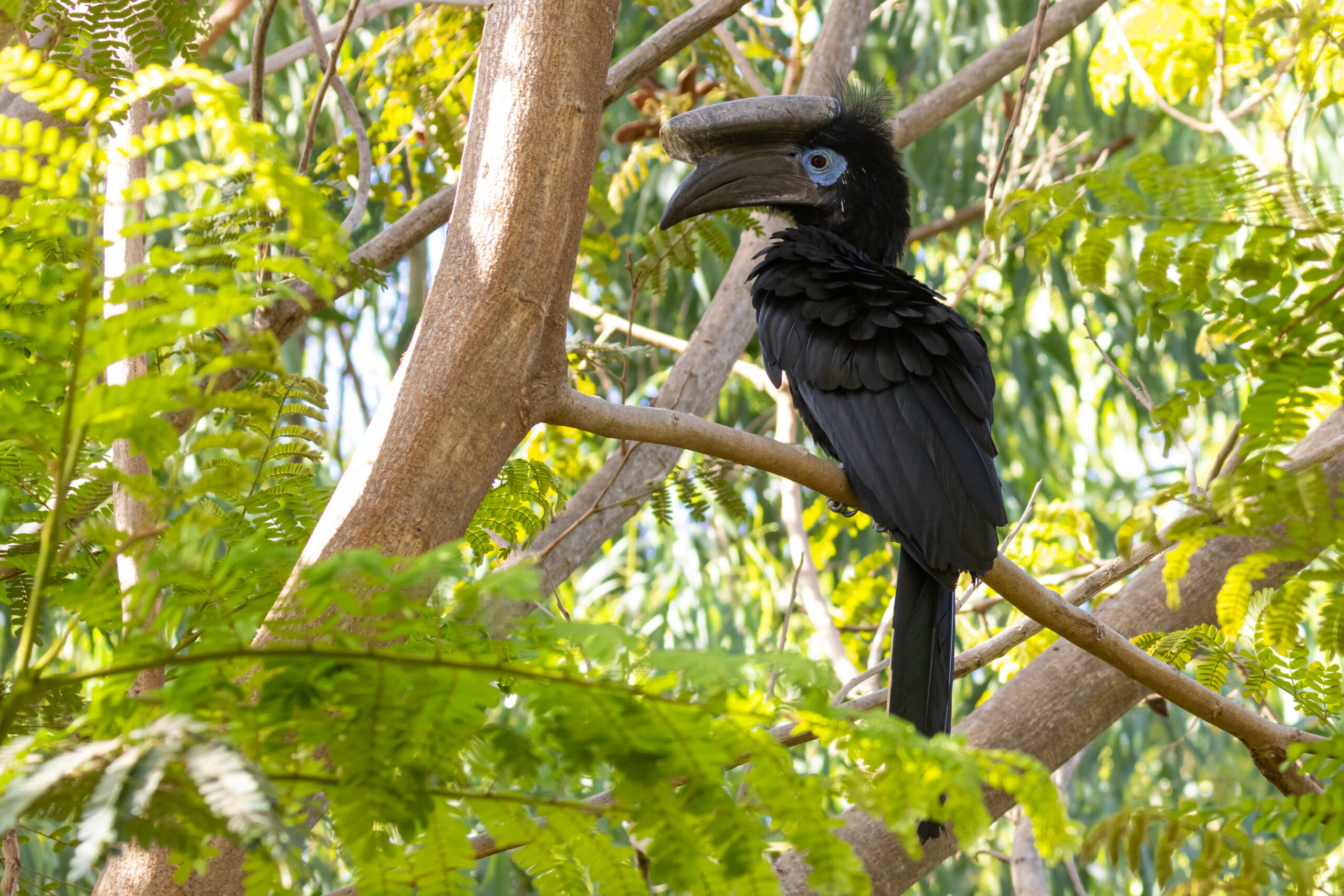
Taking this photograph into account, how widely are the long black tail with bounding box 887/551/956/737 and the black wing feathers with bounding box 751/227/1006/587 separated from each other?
9 centimetres

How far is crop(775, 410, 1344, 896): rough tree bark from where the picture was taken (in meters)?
2.65

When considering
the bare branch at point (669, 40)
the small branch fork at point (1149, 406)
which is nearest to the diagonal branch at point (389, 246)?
the bare branch at point (669, 40)

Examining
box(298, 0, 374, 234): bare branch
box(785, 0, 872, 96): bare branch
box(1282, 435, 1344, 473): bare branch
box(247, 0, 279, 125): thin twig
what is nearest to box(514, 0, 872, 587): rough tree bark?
box(785, 0, 872, 96): bare branch

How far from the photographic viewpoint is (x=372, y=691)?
0.89 meters

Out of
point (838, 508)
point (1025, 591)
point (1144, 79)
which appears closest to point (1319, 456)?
point (1025, 591)

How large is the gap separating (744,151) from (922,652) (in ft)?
5.39

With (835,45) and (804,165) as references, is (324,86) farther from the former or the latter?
(835,45)

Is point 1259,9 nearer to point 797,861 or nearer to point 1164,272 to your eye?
point 1164,272

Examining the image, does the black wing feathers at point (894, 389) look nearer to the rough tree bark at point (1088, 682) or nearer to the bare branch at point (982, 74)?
the rough tree bark at point (1088, 682)

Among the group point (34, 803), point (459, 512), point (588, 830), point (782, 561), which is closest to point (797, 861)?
point (459, 512)

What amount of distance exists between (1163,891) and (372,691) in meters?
1.41

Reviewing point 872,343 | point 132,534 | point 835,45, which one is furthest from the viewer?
point 835,45

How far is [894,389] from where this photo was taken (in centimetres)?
264

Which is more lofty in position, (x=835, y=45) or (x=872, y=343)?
(x=835, y=45)
